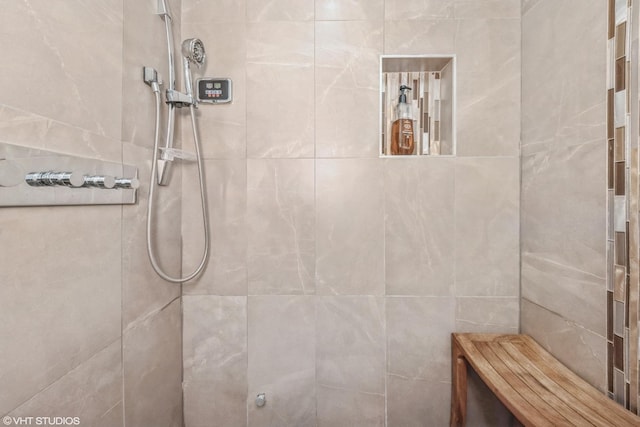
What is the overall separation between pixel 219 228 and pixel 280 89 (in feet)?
2.05

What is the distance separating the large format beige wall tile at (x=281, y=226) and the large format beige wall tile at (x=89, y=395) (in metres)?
0.53

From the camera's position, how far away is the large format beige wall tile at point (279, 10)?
49.3 inches

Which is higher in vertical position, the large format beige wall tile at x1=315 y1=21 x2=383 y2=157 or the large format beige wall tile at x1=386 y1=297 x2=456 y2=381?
the large format beige wall tile at x1=315 y1=21 x2=383 y2=157

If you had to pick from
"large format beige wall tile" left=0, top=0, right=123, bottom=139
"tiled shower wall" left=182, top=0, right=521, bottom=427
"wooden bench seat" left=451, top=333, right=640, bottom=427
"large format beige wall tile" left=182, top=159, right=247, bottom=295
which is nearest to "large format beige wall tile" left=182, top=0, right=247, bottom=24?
"tiled shower wall" left=182, top=0, right=521, bottom=427

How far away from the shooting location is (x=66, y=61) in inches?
29.1

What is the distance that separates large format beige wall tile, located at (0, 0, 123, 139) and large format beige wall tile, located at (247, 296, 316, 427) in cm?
85

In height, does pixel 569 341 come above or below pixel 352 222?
below

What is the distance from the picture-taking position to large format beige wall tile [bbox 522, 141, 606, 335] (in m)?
0.90

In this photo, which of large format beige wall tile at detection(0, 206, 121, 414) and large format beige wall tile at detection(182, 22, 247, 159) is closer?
large format beige wall tile at detection(0, 206, 121, 414)

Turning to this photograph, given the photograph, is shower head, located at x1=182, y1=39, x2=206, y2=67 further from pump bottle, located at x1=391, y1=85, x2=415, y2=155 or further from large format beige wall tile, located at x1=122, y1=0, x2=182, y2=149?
pump bottle, located at x1=391, y1=85, x2=415, y2=155

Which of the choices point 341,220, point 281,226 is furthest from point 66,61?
point 341,220

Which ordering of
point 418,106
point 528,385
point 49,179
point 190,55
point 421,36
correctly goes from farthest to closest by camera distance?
point 418,106, point 421,36, point 190,55, point 528,385, point 49,179

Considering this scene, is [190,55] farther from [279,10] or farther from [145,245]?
[145,245]

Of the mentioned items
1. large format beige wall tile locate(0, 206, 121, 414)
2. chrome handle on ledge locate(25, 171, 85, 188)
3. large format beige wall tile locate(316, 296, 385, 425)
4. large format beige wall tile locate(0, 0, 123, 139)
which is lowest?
large format beige wall tile locate(316, 296, 385, 425)
